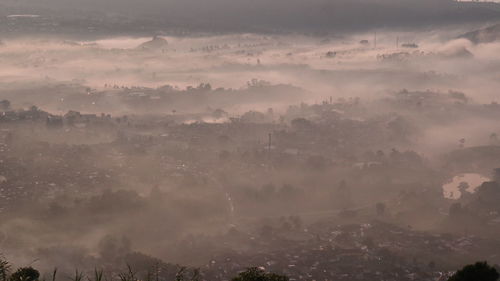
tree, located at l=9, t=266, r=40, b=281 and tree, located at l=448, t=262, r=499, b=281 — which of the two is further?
tree, located at l=448, t=262, r=499, b=281

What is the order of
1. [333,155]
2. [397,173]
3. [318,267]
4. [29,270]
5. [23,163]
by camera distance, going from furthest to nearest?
[333,155] < [397,173] < [23,163] < [318,267] < [29,270]

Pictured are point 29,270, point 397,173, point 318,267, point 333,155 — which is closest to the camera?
point 29,270

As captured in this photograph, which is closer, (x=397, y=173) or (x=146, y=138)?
(x=397, y=173)

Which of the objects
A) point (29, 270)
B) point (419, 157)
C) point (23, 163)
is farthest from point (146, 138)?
point (29, 270)

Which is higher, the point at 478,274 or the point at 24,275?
the point at 478,274

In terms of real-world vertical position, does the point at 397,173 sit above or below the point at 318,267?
above

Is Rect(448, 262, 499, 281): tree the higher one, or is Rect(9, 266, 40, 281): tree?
Rect(448, 262, 499, 281): tree

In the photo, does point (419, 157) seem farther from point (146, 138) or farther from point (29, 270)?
point (29, 270)

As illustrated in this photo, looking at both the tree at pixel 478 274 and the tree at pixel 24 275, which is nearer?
the tree at pixel 24 275

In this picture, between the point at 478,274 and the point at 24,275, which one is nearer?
the point at 24,275

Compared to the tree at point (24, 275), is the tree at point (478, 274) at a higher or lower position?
higher

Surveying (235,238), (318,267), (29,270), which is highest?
(235,238)
